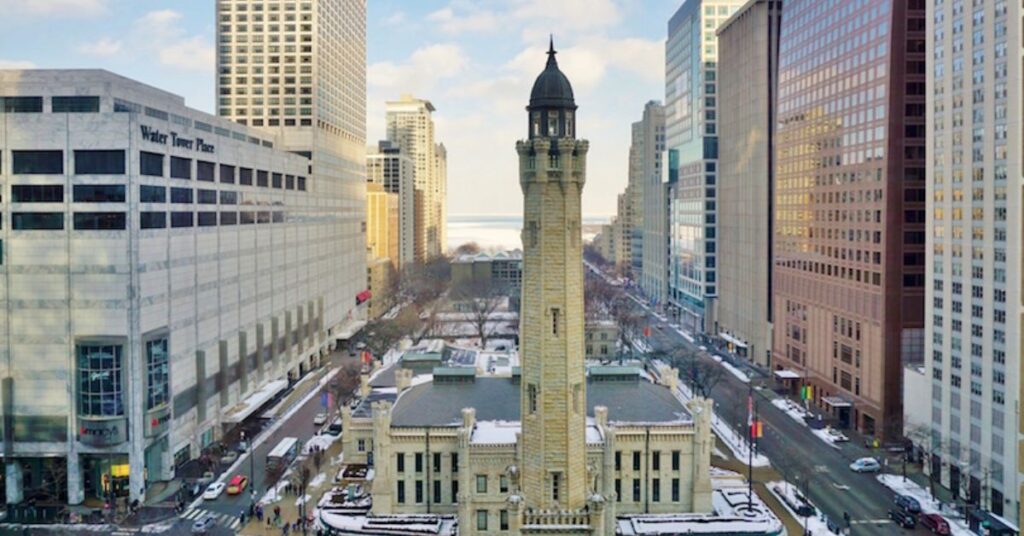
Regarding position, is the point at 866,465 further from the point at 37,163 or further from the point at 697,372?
the point at 37,163

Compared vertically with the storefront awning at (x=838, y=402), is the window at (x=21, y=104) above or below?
above

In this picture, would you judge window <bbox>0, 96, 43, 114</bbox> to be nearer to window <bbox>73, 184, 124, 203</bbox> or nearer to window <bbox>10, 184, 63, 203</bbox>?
window <bbox>10, 184, 63, 203</bbox>

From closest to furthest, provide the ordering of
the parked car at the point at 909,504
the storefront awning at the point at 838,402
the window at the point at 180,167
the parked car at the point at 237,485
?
the parked car at the point at 909,504, the parked car at the point at 237,485, the window at the point at 180,167, the storefront awning at the point at 838,402

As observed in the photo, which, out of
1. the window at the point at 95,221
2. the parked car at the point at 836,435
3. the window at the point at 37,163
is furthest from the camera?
the parked car at the point at 836,435

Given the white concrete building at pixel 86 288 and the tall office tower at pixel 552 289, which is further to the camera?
the white concrete building at pixel 86 288

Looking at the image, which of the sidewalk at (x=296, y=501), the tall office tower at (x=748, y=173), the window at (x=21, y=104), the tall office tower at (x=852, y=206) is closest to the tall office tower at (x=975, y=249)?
the tall office tower at (x=852, y=206)

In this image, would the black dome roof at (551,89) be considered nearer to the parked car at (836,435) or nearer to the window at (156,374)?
the window at (156,374)

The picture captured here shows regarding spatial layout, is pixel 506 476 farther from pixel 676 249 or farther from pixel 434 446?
pixel 676 249
